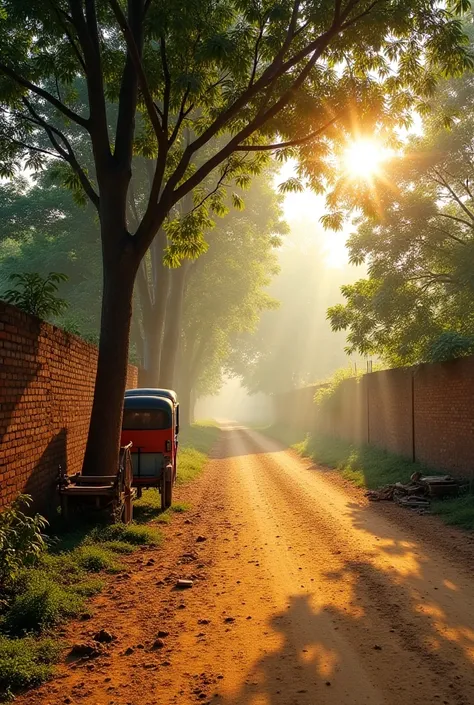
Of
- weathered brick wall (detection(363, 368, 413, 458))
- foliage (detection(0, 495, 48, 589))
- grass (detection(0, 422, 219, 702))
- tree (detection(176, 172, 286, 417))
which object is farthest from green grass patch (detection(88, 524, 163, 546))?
tree (detection(176, 172, 286, 417))

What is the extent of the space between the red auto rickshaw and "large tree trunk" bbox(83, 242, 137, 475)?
1.75 m

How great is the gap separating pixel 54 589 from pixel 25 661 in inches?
52.8

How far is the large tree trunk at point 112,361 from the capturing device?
9.30 m

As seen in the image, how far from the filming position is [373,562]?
7.19m

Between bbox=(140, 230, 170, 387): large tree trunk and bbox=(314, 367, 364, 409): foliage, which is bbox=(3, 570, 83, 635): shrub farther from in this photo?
bbox=(314, 367, 364, 409): foliage

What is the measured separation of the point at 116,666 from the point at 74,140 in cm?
2352

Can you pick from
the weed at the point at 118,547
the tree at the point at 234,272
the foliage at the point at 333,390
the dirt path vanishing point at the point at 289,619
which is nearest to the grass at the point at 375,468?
the dirt path vanishing point at the point at 289,619

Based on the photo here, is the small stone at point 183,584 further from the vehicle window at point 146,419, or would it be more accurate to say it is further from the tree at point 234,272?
the tree at point 234,272

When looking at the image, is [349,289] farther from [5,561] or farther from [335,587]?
[5,561]

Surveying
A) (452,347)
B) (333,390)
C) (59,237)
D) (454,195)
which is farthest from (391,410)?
(59,237)

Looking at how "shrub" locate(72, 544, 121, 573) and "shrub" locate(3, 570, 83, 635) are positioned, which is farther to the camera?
"shrub" locate(72, 544, 121, 573)

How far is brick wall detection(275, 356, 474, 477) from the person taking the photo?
40.2ft

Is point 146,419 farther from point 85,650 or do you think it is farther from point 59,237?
point 59,237

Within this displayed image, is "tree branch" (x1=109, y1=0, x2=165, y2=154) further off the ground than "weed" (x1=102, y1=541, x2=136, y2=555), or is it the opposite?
"tree branch" (x1=109, y1=0, x2=165, y2=154)
